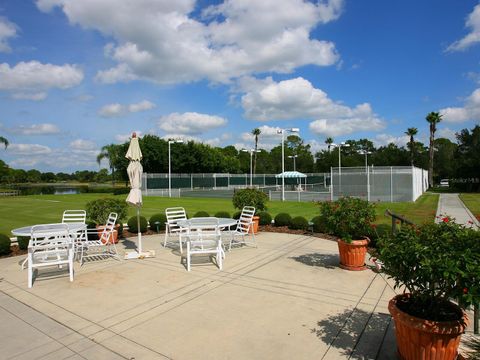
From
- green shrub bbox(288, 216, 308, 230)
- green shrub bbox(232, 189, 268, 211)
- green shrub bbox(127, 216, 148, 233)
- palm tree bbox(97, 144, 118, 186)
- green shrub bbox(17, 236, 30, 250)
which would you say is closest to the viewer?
green shrub bbox(17, 236, 30, 250)

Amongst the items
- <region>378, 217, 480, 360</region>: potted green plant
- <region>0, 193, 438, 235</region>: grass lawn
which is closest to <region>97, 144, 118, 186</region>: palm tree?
<region>0, 193, 438, 235</region>: grass lawn

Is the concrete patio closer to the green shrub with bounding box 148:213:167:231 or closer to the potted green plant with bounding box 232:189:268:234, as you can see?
the potted green plant with bounding box 232:189:268:234

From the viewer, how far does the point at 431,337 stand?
3.07 metres

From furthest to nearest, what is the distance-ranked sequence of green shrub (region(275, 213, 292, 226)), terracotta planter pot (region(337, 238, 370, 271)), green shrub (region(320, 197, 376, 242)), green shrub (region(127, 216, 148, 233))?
green shrub (region(275, 213, 292, 226))
green shrub (region(127, 216, 148, 233))
green shrub (region(320, 197, 376, 242))
terracotta planter pot (region(337, 238, 370, 271))

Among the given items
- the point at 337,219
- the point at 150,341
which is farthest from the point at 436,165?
the point at 150,341

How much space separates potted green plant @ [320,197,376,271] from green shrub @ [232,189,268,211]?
189 inches

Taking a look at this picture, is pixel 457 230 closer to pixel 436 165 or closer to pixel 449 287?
pixel 449 287

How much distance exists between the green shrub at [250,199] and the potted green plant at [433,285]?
8.22 m

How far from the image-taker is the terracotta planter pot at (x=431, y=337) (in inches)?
120

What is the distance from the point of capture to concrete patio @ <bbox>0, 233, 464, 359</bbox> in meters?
3.79

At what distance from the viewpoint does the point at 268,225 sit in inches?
501

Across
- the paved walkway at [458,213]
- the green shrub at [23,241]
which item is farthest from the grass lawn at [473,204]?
the green shrub at [23,241]

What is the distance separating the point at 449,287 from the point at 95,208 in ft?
30.4

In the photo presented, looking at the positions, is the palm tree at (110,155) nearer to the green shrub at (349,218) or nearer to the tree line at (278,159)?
the tree line at (278,159)
